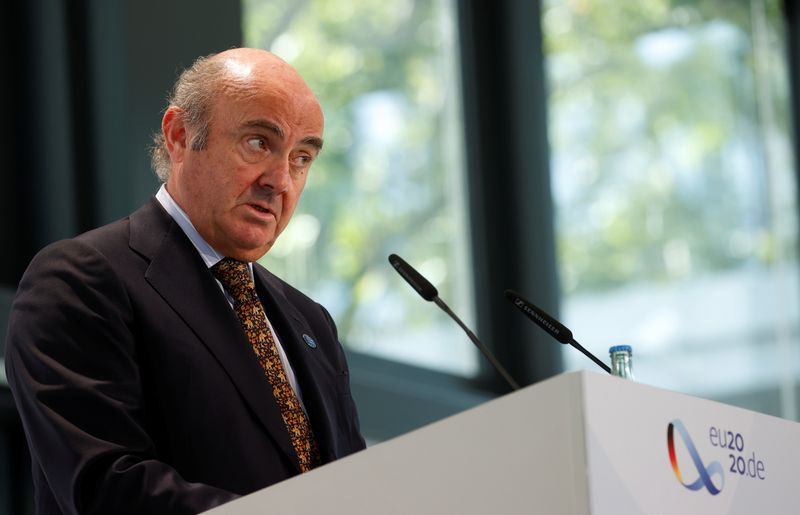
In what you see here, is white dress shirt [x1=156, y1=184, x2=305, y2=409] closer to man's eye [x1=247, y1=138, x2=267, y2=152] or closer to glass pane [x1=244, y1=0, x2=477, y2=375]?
man's eye [x1=247, y1=138, x2=267, y2=152]

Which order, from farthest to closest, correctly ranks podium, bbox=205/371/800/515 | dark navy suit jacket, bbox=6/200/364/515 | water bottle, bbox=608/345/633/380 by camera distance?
water bottle, bbox=608/345/633/380
dark navy suit jacket, bbox=6/200/364/515
podium, bbox=205/371/800/515

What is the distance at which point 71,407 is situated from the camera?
6.75ft

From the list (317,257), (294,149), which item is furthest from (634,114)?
(294,149)

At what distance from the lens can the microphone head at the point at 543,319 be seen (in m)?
2.30

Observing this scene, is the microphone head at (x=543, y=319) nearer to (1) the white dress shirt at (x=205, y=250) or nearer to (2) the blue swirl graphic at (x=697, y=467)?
(1) the white dress shirt at (x=205, y=250)

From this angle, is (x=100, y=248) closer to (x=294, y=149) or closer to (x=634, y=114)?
(x=294, y=149)

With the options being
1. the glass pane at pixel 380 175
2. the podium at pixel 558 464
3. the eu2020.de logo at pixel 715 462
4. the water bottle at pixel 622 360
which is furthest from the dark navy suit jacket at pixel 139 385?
the glass pane at pixel 380 175

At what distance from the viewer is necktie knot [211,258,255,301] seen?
8.14ft

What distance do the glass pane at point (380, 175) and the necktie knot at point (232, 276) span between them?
2990 millimetres

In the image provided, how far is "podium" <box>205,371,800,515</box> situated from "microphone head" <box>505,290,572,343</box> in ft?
1.65

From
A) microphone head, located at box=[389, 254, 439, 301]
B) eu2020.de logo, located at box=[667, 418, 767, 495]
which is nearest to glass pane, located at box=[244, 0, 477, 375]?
microphone head, located at box=[389, 254, 439, 301]

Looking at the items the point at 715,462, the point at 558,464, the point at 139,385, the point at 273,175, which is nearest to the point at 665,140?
the point at 273,175

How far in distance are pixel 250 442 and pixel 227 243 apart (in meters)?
0.43

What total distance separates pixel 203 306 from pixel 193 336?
8cm
